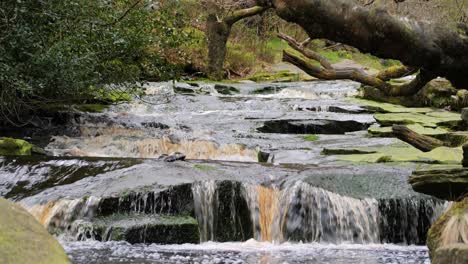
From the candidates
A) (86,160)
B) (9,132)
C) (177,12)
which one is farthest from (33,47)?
(9,132)

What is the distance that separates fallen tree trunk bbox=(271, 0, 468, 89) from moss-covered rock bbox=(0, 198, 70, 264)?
1644 millimetres

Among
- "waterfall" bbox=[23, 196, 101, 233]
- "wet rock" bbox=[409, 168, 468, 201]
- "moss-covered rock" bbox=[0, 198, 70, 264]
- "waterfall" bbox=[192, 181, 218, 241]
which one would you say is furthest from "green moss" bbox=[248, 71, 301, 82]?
"moss-covered rock" bbox=[0, 198, 70, 264]

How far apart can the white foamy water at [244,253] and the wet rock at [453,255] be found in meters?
2.83

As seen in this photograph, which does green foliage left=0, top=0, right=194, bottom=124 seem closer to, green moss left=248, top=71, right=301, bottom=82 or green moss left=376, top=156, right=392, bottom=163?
green moss left=376, top=156, right=392, bottom=163

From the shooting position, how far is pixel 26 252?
10.4ft

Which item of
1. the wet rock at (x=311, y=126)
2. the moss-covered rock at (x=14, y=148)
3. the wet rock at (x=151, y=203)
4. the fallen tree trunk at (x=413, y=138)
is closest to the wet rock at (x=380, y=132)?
the wet rock at (x=311, y=126)

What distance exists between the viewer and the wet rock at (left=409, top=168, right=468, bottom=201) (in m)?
5.74

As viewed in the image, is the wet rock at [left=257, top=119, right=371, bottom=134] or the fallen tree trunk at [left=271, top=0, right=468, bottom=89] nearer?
the fallen tree trunk at [left=271, top=0, right=468, bottom=89]

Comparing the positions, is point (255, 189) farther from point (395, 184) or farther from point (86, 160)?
point (86, 160)

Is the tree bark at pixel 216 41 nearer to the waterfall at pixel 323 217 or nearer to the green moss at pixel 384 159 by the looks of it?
the green moss at pixel 384 159

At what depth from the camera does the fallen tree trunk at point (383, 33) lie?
2.87m

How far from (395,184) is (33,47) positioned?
5533mm

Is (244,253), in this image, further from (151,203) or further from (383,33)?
(383,33)

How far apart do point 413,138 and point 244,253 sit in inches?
108
